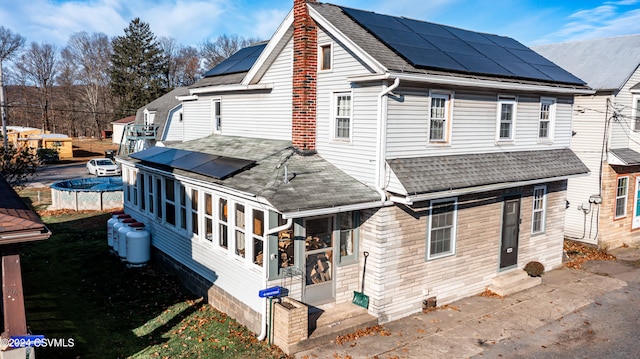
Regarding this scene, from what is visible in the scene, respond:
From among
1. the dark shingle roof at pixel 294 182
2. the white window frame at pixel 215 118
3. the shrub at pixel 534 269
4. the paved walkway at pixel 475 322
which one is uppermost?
the white window frame at pixel 215 118

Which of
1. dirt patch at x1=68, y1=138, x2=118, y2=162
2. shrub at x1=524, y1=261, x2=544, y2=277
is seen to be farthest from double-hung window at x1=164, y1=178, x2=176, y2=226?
dirt patch at x1=68, y1=138, x2=118, y2=162

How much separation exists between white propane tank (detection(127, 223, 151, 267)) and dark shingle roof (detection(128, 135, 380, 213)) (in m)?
3.03

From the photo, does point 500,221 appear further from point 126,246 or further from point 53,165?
point 53,165

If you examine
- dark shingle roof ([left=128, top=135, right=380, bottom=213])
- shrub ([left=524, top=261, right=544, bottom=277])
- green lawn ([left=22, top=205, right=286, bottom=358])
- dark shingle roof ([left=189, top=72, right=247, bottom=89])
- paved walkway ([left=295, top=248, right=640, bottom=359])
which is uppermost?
dark shingle roof ([left=189, top=72, right=247, bottom=89])

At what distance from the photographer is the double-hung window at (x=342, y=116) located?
1234cm

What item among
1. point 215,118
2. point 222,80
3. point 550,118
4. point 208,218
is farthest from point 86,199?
point 550,118

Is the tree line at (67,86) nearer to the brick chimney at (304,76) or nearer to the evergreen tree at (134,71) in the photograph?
the evergreen tree at (134,71)

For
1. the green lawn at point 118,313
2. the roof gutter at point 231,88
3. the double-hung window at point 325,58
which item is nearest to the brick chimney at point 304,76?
the double-hung window at point 325,58

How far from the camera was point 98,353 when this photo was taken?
10.0 m

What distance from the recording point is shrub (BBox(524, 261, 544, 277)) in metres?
14.4

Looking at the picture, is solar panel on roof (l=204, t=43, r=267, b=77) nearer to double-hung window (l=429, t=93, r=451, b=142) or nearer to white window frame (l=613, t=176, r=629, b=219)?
double-hung window (l=429, t=93, r=451, b=142)

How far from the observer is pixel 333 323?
10.8m

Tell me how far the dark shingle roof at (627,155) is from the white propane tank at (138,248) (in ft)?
58.1

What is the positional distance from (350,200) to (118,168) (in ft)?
100
